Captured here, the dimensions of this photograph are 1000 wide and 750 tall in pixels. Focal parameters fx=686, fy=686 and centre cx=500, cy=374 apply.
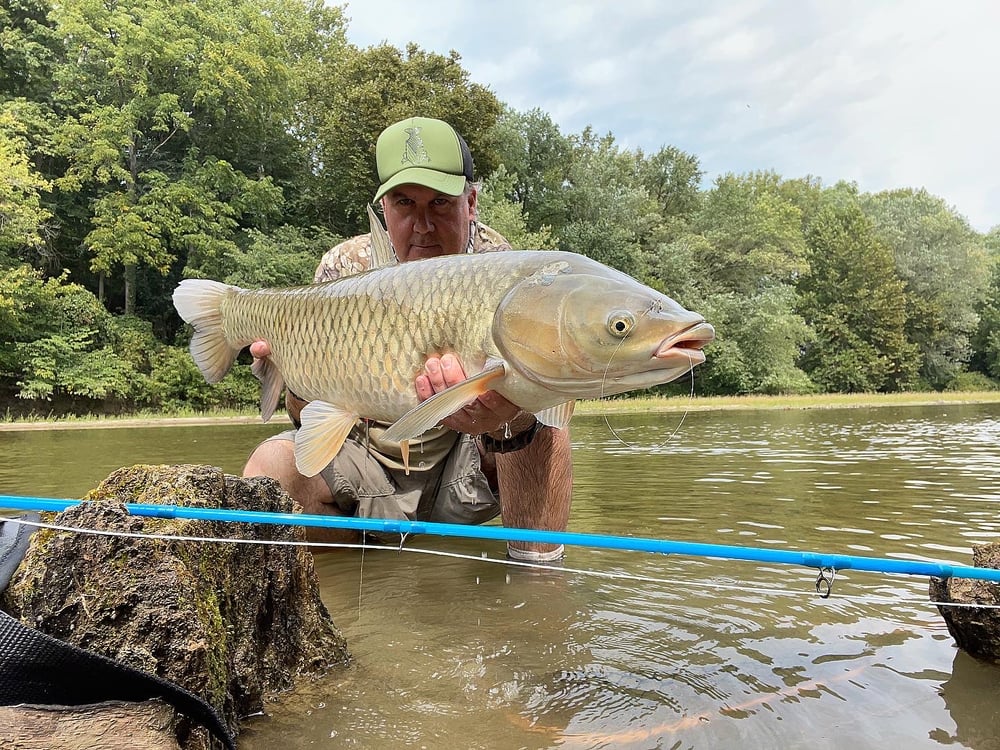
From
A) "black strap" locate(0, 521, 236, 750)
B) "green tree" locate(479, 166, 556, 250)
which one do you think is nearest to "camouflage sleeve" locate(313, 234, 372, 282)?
"black strap" locate(0, 521, 236, 750)

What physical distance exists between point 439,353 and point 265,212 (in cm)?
2187

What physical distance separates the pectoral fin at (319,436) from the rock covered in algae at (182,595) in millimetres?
313

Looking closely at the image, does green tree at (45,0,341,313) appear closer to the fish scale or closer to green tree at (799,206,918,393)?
the fish scale

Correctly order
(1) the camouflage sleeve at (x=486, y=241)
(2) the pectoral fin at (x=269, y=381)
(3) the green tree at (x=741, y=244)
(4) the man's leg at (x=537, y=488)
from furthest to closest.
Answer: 1. (3) the green tree at (x=741, y=244)
2. (1) the camouflage sleeve at (x=486, y=241)
3. (4) the man's leg at (x=537, y=488)
4. (2) the pectoral fin at (x=269, y=381)

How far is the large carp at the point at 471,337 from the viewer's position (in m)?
1.62

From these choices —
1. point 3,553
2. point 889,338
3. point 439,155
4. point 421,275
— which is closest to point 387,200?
point 439,155

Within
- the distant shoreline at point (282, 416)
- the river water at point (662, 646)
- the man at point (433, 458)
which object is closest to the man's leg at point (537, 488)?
the man at point (433, 458)

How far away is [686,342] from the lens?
1.60 meters

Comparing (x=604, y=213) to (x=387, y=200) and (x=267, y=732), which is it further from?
(x=267, y=732)

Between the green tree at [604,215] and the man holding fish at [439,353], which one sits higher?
the green tree at [604,215]

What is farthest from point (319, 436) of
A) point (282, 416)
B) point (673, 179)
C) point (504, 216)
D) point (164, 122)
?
point (673, 179)

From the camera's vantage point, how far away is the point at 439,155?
2.75 meters

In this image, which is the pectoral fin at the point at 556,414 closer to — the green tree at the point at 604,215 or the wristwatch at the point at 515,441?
the wristwatch at the point at 515,441

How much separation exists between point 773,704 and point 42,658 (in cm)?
144
